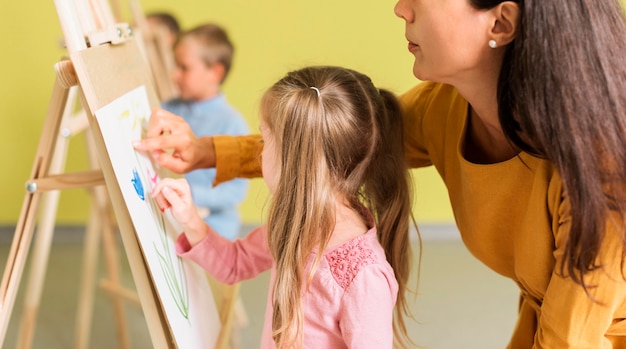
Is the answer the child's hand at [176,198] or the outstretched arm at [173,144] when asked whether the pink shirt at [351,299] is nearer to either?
the child's hand at [176,198]

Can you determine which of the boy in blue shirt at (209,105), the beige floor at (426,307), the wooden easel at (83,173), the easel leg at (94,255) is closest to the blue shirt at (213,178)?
the boy in blue shirt at (209,105)

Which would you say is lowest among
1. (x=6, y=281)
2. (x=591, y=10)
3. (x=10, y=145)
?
(x=10, y=145)

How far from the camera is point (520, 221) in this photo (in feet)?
3.57

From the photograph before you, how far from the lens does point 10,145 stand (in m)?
2.77

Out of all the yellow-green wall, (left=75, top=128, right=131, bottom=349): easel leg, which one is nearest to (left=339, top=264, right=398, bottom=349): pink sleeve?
(left=75, top=128, right=131, bottom=349): easel leg

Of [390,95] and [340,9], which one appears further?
[340,9]

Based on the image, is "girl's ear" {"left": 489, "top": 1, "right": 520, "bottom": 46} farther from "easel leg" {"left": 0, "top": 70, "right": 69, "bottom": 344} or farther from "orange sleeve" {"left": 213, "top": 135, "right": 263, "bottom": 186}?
"easel leg" {"left": 0, "top": 70, "right": 69, "bottom": 344}

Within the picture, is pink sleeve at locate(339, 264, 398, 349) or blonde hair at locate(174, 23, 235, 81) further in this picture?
blonde hair at locate(174, 23, 235, 81)

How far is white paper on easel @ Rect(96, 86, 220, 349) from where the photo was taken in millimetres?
983

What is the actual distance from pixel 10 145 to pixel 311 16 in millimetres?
1314

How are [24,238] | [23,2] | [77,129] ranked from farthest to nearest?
[23,2], [77,129], [24,238]

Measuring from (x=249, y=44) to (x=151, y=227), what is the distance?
69.5 inches

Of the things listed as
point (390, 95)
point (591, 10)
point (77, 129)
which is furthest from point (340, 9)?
point (591, 10)

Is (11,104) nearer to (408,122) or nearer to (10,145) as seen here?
(10,145)
